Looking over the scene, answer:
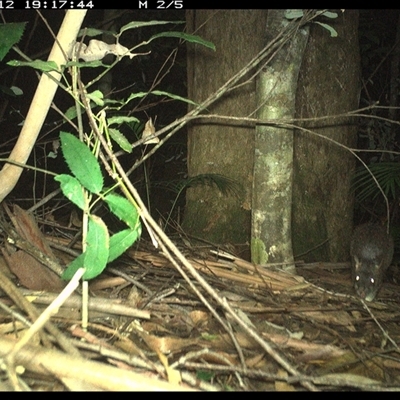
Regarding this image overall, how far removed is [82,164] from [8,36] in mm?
666

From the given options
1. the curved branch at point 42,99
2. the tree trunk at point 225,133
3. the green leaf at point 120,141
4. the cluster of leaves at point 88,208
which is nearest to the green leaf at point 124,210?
the cluster of leaves at point 88,208

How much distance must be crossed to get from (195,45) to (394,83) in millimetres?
3520

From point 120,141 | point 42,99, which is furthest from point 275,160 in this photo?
point 42,99

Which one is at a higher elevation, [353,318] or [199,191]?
[199,191]

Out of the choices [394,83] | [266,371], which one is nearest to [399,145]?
[394,83]

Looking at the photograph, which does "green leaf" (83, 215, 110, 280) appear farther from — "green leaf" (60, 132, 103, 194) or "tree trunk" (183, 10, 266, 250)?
"tree trunk" (183, 10, 266, 250)

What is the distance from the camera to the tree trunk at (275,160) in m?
3.09

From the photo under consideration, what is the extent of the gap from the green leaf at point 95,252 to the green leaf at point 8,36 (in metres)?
0.83

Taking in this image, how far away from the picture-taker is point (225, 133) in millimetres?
3654

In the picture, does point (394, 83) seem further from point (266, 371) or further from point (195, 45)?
point (266, 371)

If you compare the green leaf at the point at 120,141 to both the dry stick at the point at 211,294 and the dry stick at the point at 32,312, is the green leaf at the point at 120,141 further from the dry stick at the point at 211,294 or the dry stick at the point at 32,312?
the dry stick at the point at 32,312

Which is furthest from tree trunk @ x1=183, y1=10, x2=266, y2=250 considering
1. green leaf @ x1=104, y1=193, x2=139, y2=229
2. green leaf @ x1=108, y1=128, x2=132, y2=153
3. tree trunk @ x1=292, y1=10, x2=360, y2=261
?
green leaf @ x1=104, y1=193, x2=139, y2=229

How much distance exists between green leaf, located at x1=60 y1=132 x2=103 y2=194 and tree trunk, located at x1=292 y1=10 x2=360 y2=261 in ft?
6.46

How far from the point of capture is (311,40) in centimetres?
359
